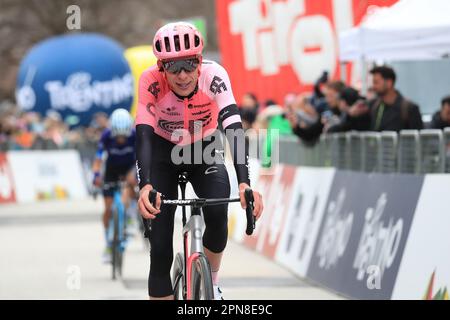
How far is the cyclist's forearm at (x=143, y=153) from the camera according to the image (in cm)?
841

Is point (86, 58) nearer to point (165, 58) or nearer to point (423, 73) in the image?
point (423, 73)

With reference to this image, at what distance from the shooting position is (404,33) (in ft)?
46.0

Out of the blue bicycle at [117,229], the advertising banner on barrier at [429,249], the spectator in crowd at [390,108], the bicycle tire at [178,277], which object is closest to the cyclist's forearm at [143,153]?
the bicycle tire at [178,277]

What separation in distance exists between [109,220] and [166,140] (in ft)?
26.1

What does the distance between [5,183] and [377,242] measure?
69.8ft

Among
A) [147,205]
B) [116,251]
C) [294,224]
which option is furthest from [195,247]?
[116,251]

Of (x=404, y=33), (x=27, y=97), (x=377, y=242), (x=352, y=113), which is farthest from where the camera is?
(x=27, y=97)

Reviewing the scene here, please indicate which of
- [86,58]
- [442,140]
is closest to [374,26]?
[442,140]

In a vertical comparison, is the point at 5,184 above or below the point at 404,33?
below

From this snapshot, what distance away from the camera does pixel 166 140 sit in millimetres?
8984

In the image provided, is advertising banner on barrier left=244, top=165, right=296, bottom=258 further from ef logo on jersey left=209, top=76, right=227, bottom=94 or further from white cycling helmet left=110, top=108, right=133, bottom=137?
ef logo on jersey left=209, top=76, right=227, bottom=94

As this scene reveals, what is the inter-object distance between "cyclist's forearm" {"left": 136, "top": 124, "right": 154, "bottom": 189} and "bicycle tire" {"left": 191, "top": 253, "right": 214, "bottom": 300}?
22.4 inches

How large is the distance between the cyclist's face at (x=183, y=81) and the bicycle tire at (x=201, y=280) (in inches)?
42.0

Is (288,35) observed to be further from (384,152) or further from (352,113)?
(384,152)
